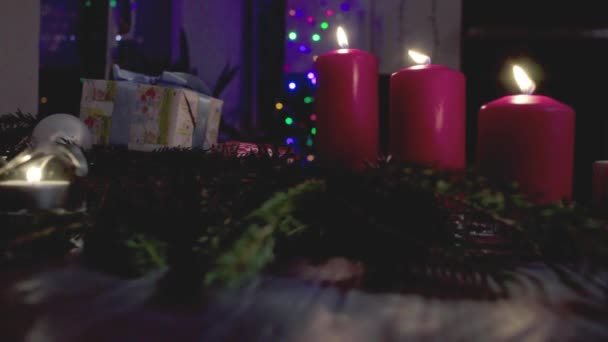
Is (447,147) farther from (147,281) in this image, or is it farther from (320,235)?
(147,281)

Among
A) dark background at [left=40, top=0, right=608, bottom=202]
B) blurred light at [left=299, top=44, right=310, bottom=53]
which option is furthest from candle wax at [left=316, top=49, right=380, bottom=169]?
blurred light at [left=299, top=44, right=310, bottom=53]

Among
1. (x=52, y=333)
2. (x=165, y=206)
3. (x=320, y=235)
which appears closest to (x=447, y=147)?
(x=320, y=235)

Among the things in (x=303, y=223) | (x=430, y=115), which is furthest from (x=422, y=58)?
(x=303, y=223)

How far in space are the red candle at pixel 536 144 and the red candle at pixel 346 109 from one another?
143 mm

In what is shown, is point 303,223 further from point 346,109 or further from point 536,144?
point 536,144

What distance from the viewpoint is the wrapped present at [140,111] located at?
89 centimetres

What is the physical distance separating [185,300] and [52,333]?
0.08 m

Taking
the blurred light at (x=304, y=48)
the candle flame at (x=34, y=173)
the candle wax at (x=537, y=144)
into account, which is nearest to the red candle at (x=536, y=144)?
the candle wax at (x=537, y=144)

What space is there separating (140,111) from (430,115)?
0.63 meters

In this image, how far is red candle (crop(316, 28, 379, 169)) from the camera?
0.53 meters

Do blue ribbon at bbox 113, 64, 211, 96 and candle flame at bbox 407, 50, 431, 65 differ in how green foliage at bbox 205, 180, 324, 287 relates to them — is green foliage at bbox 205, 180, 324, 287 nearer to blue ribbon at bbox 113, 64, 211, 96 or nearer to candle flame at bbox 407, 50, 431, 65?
candle flame at bbox 407, 50, 431, 65

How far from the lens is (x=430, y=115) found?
0.50 m

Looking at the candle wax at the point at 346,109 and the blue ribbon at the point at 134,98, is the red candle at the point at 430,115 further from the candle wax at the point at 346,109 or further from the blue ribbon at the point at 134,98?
the blue ribbon at the point at 134,98

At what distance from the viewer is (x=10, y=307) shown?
0.99ft
